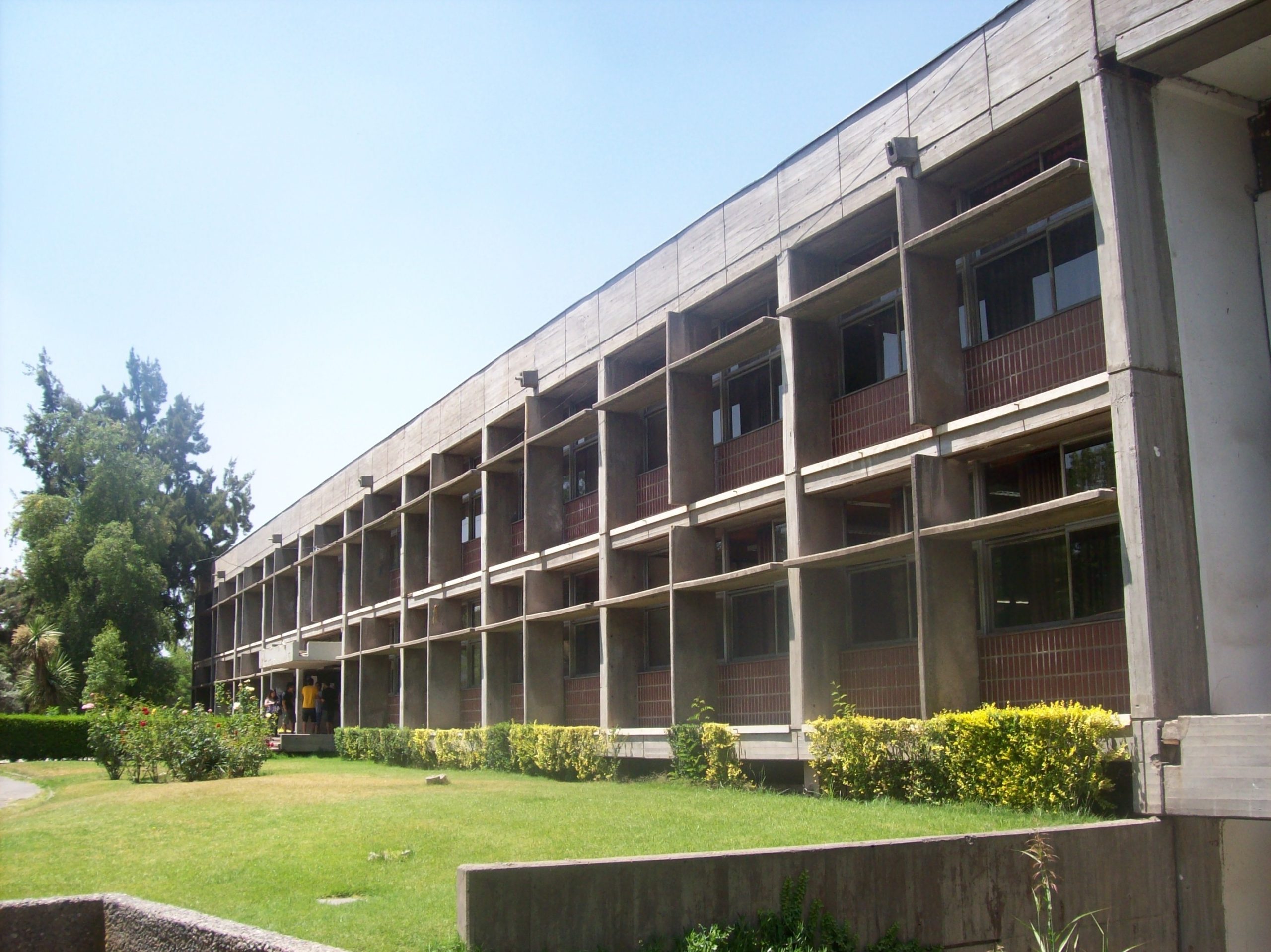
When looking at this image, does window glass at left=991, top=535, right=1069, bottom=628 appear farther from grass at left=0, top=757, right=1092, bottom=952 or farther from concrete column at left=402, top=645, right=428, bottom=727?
concrete column at left=402, top=645, right=428, bottom=727

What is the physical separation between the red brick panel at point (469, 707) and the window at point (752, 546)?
1089 cm

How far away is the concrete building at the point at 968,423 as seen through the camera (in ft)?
40.1

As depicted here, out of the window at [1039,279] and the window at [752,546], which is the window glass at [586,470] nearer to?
the window at [752,546]

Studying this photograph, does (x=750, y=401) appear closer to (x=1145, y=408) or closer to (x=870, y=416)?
(x=870, y=416)

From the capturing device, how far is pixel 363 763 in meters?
30.2

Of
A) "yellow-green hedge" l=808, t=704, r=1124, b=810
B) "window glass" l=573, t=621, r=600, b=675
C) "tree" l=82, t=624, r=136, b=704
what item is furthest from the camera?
"tree" l=82, t=624, r=136, b=704

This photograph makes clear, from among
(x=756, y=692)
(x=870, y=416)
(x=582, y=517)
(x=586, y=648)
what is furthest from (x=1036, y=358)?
(x=586, y=648)

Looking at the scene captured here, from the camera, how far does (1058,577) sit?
46.1 ft

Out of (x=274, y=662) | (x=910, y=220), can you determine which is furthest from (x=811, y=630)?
(x=274, y=662)

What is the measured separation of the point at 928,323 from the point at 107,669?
3983 cm

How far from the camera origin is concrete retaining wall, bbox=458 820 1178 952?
7496mm

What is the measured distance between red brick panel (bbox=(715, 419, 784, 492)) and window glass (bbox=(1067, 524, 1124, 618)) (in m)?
5.53

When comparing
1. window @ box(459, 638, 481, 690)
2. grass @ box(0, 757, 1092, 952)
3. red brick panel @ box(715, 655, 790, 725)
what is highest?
window @ box(459, 638, 481, 690)

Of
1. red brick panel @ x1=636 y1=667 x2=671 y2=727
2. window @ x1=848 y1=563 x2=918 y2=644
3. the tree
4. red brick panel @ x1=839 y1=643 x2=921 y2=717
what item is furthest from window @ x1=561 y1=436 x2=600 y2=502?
the tree
